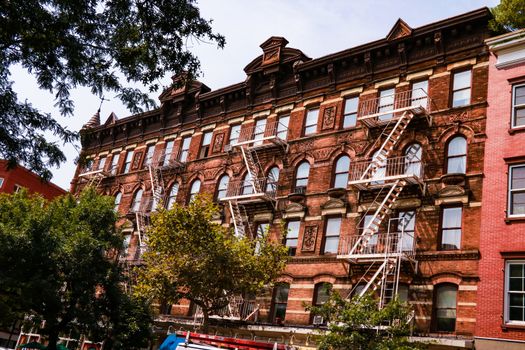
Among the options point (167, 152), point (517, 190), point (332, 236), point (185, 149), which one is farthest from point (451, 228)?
point (167, 152)

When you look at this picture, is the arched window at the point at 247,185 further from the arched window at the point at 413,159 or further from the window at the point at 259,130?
the arched window at the point at 413,159

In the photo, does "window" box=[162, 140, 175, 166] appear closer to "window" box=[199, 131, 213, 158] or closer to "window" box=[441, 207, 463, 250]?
"window" box=[199, 131, 213, 158]

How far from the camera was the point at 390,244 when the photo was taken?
22.2 metres

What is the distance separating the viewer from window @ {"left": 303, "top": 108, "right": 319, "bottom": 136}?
2891 centimetres

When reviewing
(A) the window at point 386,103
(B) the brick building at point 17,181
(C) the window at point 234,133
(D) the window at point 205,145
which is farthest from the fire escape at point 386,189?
(B) the brick building at point 17,181

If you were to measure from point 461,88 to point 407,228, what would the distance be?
264 inches

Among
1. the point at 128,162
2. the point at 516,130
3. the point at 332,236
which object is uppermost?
the point at 128,162

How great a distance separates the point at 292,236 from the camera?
26.8m

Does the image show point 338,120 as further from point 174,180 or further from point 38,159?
point 38,159

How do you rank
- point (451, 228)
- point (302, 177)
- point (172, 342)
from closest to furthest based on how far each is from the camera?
point (172, 342) → point (451, 228) → point (302, 177)

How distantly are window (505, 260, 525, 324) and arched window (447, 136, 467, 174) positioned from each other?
15.2 feet

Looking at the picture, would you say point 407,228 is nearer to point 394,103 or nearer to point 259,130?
point 394,103

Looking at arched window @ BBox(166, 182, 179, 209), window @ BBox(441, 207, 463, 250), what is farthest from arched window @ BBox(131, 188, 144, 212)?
window @ BBox(441, 207, 463, 250)

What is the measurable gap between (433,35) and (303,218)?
1030 cm
